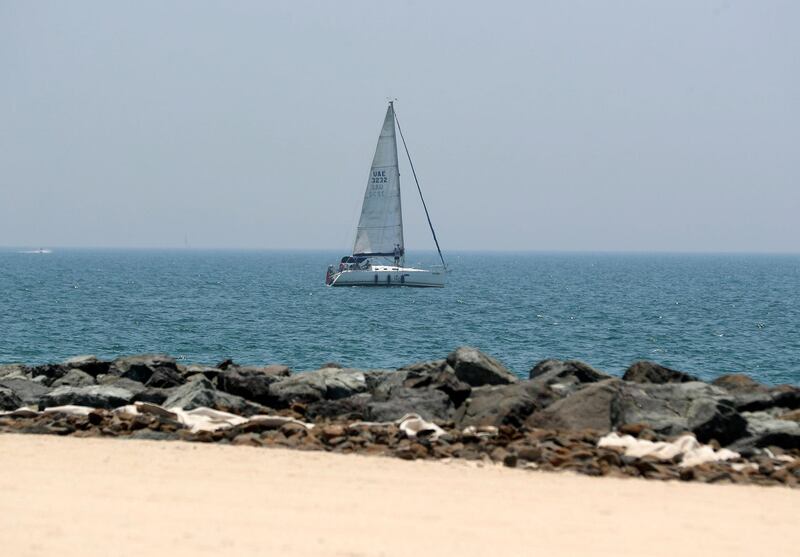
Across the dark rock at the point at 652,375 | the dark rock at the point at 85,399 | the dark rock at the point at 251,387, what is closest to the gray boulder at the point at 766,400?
the dark rock at the point at 652,375

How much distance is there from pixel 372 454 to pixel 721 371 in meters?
27.5

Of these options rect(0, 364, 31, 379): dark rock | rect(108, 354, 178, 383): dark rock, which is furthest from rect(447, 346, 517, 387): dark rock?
rect(0, 364, 31, 379): dark rock

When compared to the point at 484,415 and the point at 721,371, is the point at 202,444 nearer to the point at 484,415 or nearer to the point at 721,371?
the point at 484,415

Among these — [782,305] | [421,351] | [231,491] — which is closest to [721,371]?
[421,351]

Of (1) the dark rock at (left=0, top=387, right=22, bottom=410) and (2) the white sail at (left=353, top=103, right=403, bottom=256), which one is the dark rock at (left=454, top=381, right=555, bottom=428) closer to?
(1) the dark rock at (left=0, top=387, right=22, bottom=410)

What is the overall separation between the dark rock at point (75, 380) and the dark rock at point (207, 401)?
4114 millimetres

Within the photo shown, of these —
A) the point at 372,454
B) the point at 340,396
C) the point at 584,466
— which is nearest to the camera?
the point at 584,466

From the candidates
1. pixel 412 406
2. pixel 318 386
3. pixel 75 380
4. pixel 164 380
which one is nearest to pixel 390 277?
pixel 75 380

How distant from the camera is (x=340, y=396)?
18.9 m

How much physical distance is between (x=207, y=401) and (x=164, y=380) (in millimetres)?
3534

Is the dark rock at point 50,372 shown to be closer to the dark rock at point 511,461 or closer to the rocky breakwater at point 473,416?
the rocky breakwater at point 473,416

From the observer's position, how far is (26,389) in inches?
759

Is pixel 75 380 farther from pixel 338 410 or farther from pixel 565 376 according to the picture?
pixel 565 376

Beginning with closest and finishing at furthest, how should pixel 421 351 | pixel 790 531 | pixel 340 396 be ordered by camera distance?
pixel 790 531
pixel 340 396
pixel 421 351
